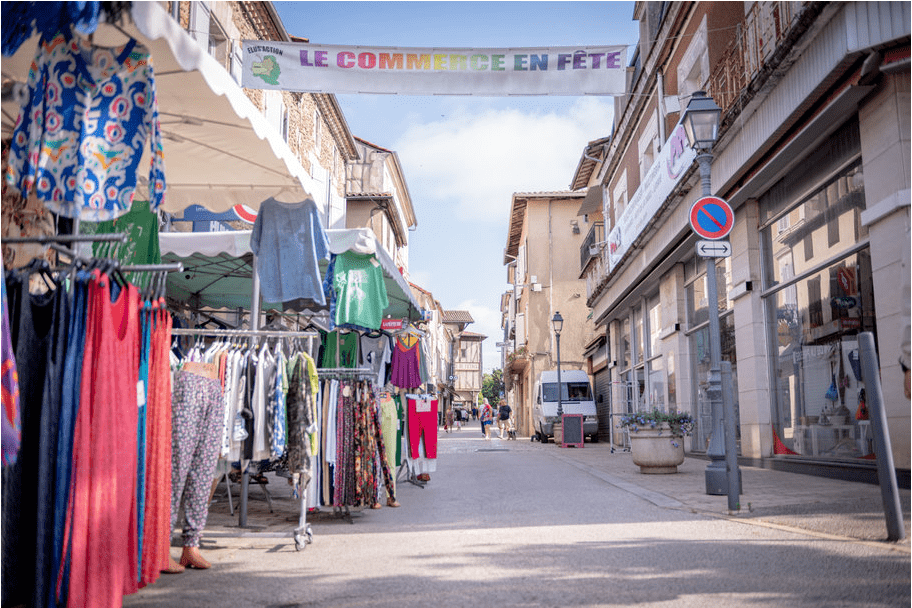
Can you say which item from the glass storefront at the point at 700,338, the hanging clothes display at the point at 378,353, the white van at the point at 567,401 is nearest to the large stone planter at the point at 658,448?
the glass storefront at the point at 700,338

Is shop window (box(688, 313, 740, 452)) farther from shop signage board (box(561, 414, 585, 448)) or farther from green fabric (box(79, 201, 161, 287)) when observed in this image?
green fabric (box(79, 201, 161, 287))

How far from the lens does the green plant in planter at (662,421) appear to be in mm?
11289

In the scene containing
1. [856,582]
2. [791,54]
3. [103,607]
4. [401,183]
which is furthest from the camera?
[401,183]

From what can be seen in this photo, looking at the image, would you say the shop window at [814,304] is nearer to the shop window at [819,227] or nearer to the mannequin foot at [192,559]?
the shop window at [819,227]

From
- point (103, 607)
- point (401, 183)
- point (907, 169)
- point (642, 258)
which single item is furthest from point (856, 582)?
point (401, 183)

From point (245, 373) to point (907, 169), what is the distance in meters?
6.91

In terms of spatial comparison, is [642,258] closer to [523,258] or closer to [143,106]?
[143,106]

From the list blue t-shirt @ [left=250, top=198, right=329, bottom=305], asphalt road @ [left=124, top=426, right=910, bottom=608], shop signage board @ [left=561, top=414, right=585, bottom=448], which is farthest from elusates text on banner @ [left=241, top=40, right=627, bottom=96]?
shop signage board @ [left=561, top=414, right=585, bottom=448]

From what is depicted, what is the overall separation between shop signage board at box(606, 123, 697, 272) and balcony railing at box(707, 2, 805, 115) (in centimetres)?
98

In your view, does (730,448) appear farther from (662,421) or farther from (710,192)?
(662,421)

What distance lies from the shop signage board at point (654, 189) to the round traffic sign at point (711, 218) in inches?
176

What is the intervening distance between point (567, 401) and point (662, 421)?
49.1ft

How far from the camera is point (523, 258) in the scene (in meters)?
42.2

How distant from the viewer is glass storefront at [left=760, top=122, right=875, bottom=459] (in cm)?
900
